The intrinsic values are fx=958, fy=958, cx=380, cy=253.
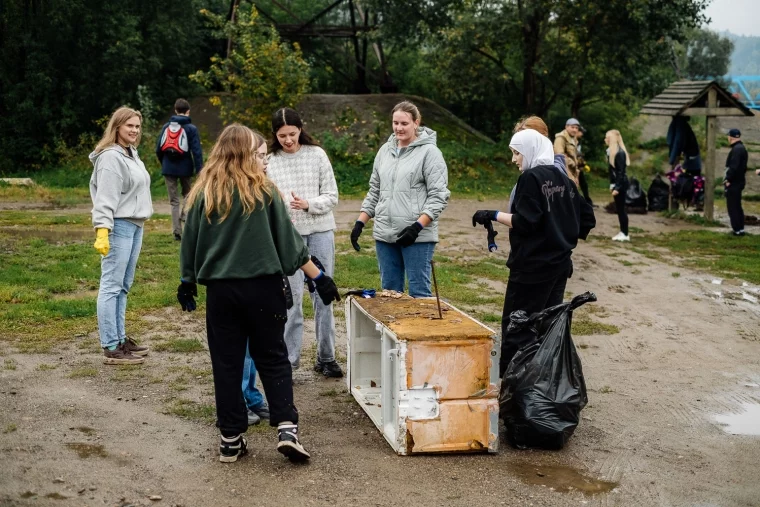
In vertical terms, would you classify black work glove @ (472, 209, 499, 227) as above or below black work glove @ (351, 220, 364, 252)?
above

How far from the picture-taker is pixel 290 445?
4.93 meters

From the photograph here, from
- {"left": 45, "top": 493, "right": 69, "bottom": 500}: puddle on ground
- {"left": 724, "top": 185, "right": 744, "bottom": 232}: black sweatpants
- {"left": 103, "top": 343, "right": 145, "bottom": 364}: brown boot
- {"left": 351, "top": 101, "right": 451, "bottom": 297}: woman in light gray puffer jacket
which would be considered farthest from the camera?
{"left": 724, "top": 185, "right": 744, "bottom": 232}: black sweatpants

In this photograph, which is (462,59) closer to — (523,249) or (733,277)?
(733,277)

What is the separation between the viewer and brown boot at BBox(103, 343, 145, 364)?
7.01 metres

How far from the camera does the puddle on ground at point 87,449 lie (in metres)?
5.10

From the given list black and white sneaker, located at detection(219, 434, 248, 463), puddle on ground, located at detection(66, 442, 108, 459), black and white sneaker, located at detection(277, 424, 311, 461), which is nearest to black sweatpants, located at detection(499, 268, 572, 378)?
black and white sneaker, located at detection(277, 424, 311, 461)

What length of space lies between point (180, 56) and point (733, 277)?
658 inches

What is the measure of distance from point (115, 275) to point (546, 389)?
3.28 metres

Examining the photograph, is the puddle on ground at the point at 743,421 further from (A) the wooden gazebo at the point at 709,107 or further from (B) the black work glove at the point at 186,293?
(A) the wooden gazebo at the point at 709,107

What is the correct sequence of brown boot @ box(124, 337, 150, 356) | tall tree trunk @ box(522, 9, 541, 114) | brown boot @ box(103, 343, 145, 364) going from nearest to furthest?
brown boot @ box(103, 343, 145, 364) < brown boot @ box(124, 337, 150, 356) < tall tree trunk @ box(522, 9, 541, 114)

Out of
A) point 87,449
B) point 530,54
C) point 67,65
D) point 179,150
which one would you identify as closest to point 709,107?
point 530,54

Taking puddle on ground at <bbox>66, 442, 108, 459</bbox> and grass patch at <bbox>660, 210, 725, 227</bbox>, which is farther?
grass patch at <bbox>660, 210, 725, 227</bbox>

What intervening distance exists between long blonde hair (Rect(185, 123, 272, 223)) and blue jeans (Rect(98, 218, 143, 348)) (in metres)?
2.06

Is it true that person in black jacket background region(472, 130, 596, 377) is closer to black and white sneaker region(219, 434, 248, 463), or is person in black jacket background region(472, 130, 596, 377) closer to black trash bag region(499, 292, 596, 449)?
black trash bag region(499, 292, 596, 449)
